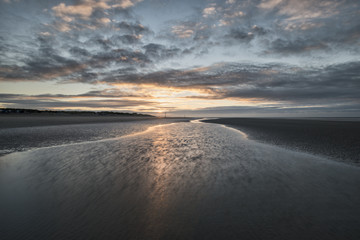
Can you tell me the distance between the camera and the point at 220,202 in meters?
5.01

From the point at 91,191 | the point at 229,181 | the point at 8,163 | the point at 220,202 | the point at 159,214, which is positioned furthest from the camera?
the point at 8,163

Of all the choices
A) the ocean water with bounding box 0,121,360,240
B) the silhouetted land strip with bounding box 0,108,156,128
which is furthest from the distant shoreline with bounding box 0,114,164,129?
the ocean water with bounding box 0,121,360,240

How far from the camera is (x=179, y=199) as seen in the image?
522 centimetres

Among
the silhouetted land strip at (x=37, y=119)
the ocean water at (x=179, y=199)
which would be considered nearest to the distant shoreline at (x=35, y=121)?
the silhouetted land strip at (x=37, y=119)

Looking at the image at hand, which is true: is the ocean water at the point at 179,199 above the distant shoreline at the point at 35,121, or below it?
below

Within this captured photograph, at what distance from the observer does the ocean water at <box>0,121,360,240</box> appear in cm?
367

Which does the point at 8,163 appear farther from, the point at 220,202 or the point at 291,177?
the point at 291,177

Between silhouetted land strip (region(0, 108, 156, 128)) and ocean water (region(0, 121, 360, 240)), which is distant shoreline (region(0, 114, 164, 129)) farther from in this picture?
ocean water (region(0, 121, 360, 240))

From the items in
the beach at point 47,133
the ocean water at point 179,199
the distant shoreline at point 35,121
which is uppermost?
Result: the distant shoreline at point 35,121

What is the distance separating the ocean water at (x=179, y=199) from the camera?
12.0ft

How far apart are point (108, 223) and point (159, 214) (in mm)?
1198

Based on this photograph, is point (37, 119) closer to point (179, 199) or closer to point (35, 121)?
point (35, 121)

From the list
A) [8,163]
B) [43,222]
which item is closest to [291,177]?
[43,222]

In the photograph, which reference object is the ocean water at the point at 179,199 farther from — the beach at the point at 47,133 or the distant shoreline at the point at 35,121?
the distant shoreline at the point at 35,121
